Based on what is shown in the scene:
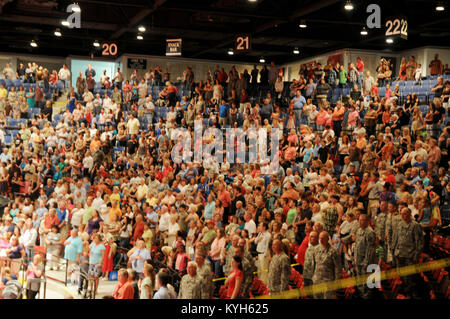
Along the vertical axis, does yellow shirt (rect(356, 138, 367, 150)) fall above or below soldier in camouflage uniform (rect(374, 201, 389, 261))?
above

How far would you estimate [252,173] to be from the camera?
53.9ft

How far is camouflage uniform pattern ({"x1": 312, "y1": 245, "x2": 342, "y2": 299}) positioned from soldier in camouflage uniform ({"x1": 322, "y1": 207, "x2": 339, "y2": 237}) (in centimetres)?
257

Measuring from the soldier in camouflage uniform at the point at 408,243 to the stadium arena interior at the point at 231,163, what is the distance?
0.02 m

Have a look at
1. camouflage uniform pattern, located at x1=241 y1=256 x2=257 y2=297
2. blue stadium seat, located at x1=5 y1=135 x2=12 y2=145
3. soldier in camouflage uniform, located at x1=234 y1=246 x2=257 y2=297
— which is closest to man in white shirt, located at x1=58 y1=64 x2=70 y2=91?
blue stadium seat, located at x1=5 y1=135 x2=12 y2=145

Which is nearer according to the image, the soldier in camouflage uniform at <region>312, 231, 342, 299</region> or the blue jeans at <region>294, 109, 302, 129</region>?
the soldier in camouflage uniform at <region>312, 231, 342, 299</region>

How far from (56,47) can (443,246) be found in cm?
2623

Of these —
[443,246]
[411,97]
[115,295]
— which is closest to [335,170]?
[411,97]

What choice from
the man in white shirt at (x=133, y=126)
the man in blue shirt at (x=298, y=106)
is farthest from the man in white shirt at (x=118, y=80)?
the man in blue shirt at (x=298, y=106)

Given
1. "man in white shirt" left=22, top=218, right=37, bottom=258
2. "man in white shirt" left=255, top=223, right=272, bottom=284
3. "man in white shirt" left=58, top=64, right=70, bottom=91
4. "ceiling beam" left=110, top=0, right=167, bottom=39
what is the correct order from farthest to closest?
"man in white shirt" left=58, top=64, right=70, bottom=91 → "ceiling beam" left=110, top=0, right=167, bottom=39 → "man in white shirt" left=22, top=218, right=37, bottom=258 → "man in white shirt" left=255, top=223, right=272, bottom=284

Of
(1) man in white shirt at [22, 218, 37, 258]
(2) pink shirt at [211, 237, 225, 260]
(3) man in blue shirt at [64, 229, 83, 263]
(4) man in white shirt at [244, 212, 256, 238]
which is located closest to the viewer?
(2) pink shirt at [211, 237, 225, 260]

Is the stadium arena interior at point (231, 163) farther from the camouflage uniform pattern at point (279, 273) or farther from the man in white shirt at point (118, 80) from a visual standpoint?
the man in white shirt at point (118, 80)

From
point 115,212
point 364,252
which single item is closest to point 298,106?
point 115,212

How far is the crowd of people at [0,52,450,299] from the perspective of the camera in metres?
9.66

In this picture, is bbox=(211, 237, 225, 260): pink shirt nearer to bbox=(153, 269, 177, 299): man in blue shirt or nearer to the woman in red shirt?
the woman in red shirt
